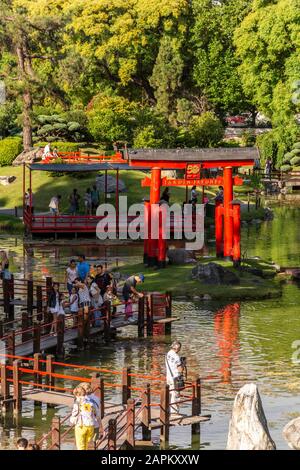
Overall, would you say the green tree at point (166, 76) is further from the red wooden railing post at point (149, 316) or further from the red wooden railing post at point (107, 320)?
the red wooden railing post at point (107, 320)

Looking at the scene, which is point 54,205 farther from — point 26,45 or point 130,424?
point 130,424

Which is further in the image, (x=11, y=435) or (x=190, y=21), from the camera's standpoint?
(x=190, y=21)

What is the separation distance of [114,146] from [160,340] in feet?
170

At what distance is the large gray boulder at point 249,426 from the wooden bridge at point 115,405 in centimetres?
265

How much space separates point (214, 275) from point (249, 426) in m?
23.6

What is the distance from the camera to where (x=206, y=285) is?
4816cm

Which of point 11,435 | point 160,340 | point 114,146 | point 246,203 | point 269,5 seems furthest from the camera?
point 269,5

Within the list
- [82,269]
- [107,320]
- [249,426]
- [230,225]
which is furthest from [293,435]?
[230,225]

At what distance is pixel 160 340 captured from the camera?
131 feet

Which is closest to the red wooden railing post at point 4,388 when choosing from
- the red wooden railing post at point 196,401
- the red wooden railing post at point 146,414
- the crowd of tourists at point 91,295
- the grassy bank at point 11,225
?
the red wooden railing post at point 146,414

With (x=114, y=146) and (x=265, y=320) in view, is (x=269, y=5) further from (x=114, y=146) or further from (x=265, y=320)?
(x=265, y=320)

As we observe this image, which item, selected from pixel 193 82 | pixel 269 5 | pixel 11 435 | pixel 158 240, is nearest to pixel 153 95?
pixel 193 82

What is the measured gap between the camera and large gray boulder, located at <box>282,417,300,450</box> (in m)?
26.4
